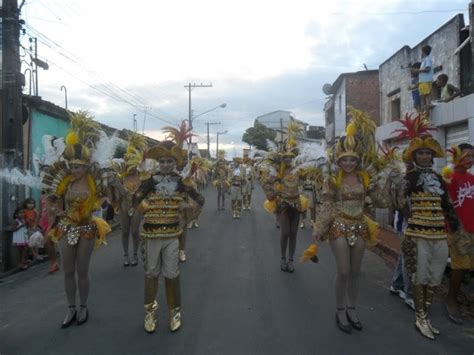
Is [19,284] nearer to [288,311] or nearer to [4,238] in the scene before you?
[4,238]

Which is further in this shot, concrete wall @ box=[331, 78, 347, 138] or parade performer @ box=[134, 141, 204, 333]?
concrete wall @ box=[331, 78, 347, 138]

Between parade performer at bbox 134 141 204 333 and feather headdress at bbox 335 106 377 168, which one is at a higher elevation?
feather headdress at bbox 335 106 377 168

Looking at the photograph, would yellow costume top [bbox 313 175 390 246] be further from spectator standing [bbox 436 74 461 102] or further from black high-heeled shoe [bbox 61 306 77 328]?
spectator standing [bbox 436 74 461 102]

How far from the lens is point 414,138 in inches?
191

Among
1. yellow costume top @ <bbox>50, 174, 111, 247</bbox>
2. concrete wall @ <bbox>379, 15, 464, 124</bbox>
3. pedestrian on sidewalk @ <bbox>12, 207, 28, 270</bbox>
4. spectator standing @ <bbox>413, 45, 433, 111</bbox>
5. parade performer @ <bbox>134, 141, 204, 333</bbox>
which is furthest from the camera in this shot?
concrete wall @ <bbox>379, 15, 464, 124</bbox>

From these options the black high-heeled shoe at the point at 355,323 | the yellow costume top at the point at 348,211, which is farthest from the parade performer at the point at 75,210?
the black high-heeled shoe at the point at 355,323

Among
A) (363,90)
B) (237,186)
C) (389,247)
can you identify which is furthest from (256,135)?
(389,247)

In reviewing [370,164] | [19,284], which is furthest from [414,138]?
[19,284]

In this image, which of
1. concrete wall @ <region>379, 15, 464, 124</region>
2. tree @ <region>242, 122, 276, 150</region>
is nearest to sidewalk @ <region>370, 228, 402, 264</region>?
concrete wall @ <region>379, 15, 464, 124</region>

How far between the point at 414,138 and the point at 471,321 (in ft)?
7.37

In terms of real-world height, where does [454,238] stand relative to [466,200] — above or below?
below

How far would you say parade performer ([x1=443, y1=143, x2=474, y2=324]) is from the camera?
4965mm

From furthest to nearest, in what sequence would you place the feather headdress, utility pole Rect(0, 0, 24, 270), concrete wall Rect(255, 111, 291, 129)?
1. concrete wall Rect(255, 111, 291, 129)
2. utility pole Rect(0, 0, 24, 270)
3. the feather headdress

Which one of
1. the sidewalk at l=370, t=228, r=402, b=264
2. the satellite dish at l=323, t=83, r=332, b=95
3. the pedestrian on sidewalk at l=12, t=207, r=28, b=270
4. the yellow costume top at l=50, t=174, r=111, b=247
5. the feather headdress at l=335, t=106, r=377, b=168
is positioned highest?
the satellite dish at l=323, t=83, r=332, b=95
